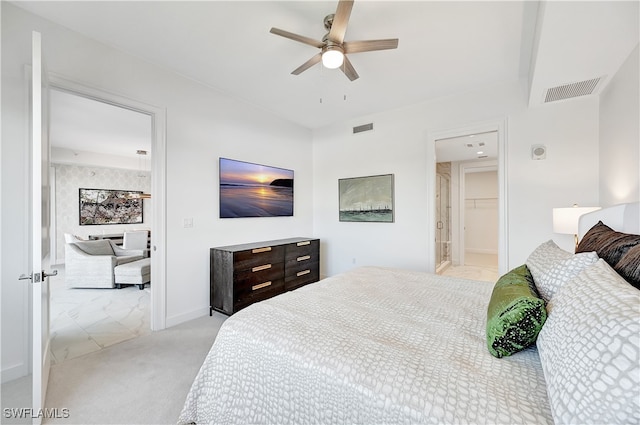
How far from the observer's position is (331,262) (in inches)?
187

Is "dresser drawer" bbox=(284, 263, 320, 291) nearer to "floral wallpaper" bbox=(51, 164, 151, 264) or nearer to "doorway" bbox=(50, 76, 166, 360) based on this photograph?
"doorway" bbox=(50, 76, 166, 360)

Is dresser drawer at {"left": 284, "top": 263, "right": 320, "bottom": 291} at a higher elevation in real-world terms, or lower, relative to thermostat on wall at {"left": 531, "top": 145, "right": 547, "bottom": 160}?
lower

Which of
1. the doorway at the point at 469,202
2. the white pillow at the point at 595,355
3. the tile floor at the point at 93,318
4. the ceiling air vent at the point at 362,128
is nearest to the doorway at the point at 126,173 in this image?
the tile floor at the point at 93,318

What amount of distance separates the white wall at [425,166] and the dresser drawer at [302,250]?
0.58m

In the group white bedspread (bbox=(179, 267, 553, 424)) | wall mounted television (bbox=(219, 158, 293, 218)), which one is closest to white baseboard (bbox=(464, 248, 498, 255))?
wall mounted television (bbox=(219, 158, 293, 218))

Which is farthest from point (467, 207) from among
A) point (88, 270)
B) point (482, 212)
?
point (88, 270)

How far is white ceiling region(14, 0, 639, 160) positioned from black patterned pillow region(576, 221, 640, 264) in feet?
4.34

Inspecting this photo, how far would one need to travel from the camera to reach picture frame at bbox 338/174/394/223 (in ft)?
13.4

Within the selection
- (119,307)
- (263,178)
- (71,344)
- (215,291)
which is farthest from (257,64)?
(119,307)

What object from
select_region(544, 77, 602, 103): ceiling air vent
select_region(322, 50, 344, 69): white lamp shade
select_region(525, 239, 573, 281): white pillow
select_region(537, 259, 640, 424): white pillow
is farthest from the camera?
select_region(544, 77, 602, 103): ceiling air vent

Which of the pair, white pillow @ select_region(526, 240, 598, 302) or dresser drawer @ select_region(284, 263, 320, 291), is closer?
white pillow @ select_region(526, 240, 598, 302)

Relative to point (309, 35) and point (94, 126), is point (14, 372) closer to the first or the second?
point (309, 35)

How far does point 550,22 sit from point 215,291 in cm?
378

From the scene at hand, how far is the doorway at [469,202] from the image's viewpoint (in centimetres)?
331
